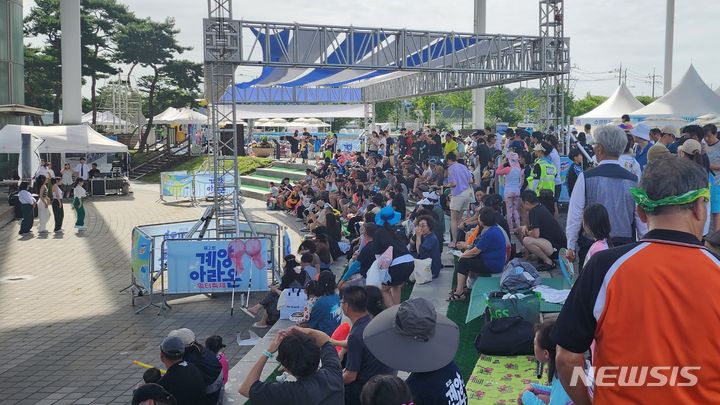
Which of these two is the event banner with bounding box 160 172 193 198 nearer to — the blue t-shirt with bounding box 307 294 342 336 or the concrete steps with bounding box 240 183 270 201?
the concrete steps with bounding box 240 183 270 201

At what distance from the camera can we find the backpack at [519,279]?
8.01 meters

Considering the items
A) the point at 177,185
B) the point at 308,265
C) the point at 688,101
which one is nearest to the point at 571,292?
the point at 308,265

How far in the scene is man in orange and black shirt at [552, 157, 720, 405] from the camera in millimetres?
2107

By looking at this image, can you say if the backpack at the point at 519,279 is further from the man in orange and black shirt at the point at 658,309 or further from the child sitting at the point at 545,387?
the man in orange and black shirt at the point at 658,309

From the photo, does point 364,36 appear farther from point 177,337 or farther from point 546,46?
point 177,337

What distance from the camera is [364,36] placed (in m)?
18.5

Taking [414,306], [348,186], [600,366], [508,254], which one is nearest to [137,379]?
[508,254]

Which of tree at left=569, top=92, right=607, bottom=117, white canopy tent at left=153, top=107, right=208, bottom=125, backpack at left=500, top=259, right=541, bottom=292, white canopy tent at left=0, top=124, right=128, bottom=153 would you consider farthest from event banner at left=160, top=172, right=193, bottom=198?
tree at left=569, top=92, right=607, bottom=117

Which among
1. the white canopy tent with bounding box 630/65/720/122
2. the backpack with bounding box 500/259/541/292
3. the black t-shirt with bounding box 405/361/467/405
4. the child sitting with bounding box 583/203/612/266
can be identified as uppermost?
the white canopy tent with bounding box 630/65/720/122

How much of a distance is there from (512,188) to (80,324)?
7.47 meters

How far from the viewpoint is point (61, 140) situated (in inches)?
1184

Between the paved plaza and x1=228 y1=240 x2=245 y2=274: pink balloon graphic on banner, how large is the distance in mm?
814

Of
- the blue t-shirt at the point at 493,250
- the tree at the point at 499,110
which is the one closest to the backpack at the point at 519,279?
the blue t-shirt at the point at 493,250

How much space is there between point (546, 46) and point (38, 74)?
36.6 meters
